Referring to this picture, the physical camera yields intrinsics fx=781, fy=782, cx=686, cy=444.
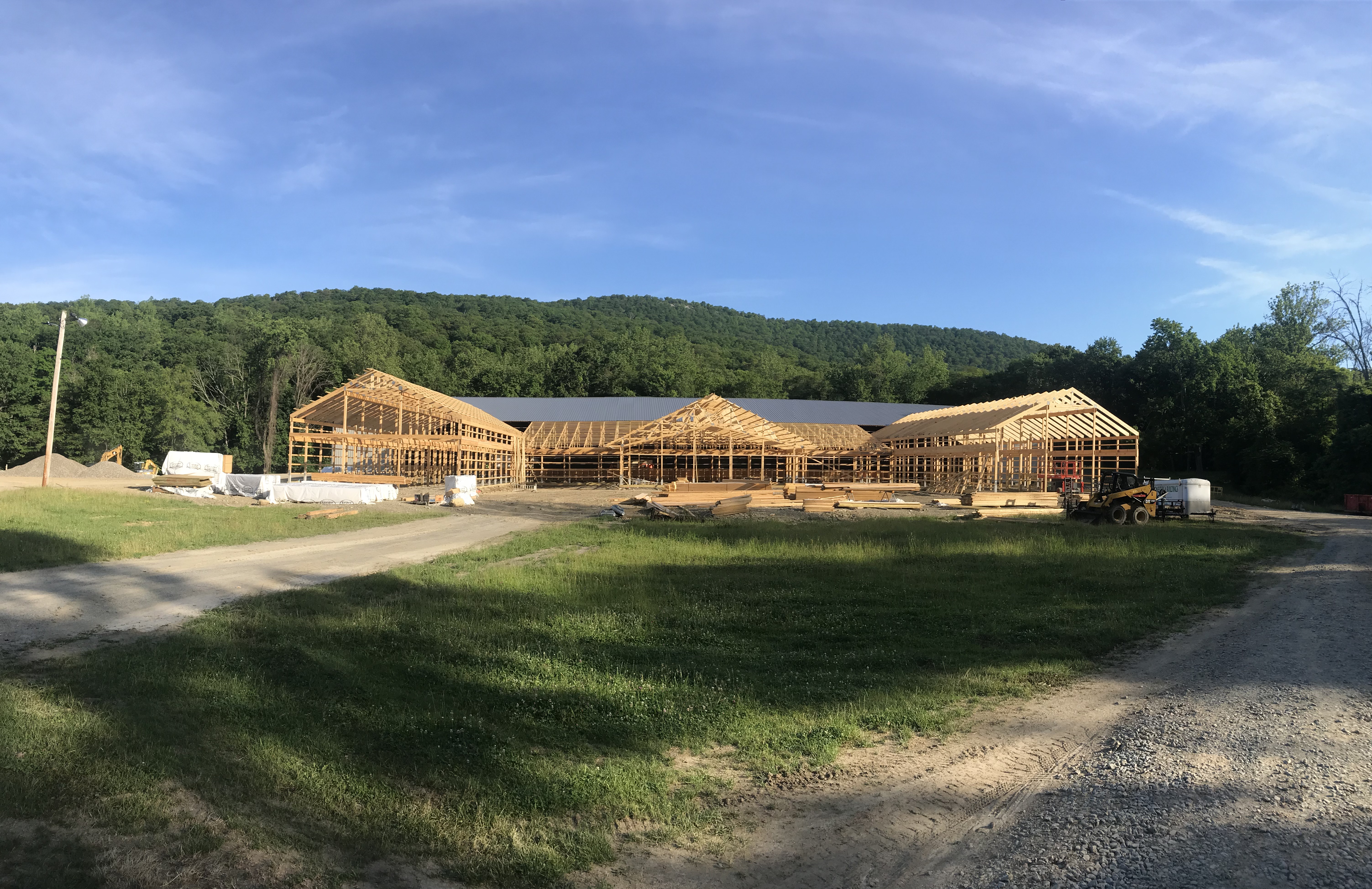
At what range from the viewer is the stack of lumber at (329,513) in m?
20.1

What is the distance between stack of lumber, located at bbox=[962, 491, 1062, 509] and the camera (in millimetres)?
26953

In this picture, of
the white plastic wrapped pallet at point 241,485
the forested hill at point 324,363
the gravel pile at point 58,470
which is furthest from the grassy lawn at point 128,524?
the forested hill at point 324,363

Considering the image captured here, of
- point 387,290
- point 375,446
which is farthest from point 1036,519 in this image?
point 387,290

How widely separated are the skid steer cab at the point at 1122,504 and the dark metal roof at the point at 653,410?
27.8 metres

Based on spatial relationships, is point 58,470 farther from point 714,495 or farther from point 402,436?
point 714,495

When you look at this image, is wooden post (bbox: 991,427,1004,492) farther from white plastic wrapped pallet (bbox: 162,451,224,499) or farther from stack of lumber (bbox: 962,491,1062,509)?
white plastic wrapped pallet (bbox: 162,451,224,499)

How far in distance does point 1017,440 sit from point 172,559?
1193 inches

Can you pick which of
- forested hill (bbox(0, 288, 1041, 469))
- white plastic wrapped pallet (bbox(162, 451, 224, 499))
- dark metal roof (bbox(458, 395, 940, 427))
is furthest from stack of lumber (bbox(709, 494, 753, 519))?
forested hill (bbox(0, 288, 1041, 469))

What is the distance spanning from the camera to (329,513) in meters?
21.0

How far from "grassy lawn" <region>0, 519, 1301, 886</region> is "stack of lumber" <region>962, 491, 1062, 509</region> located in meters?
14.9

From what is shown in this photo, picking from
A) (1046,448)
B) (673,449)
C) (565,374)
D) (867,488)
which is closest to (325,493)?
(673,449)

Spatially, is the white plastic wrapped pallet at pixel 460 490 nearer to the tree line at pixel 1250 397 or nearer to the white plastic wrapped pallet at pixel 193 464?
the white plastic wrapped pallet at pixel 193 464

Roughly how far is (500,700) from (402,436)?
28.7 m

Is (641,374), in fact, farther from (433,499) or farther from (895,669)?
(895,669)
